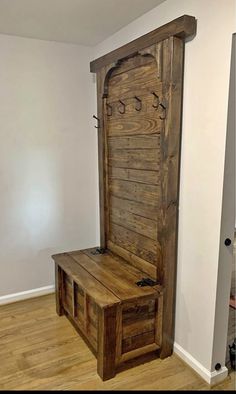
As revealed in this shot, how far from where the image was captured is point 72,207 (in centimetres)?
313

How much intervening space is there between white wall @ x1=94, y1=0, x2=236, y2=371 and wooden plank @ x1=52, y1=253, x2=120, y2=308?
519mm

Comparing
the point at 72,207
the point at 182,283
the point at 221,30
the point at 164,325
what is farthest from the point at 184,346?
the point at 221,30

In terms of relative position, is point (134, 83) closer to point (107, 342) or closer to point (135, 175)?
point (135, 175)

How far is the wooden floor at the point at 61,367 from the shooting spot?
1898 mm

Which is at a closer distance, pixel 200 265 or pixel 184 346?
pixel 200 265

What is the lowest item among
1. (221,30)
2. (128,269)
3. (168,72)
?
(128,269)

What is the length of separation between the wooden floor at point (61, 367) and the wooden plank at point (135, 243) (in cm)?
71

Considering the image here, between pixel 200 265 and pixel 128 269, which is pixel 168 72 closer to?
pixel 200 265

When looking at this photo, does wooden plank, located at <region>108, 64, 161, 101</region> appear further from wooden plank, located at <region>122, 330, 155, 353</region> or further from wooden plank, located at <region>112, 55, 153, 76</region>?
wooden plank, located at <region>122, 330, 155, 353</region>

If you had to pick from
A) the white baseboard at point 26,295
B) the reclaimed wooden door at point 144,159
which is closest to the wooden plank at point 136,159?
the reclaimed wooden door at point 144,159

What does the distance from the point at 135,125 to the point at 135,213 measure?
69cm

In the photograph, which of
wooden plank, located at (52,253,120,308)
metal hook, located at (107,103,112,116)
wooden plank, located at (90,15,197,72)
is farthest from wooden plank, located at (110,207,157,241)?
wooden plank, located at (90,15,197,72)

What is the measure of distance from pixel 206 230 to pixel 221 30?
1.12 m

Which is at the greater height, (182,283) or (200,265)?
(200,265)
